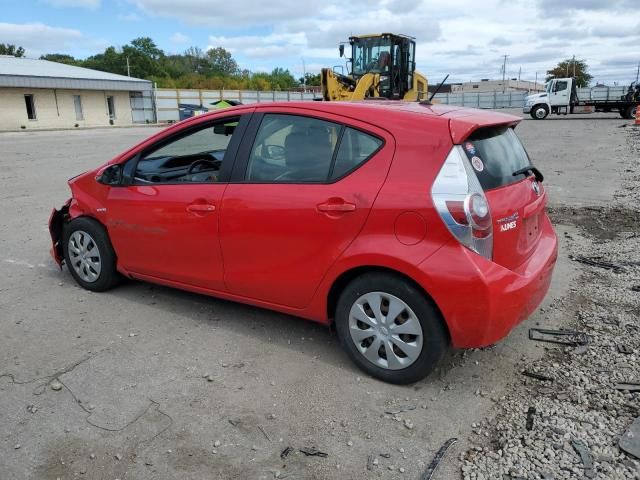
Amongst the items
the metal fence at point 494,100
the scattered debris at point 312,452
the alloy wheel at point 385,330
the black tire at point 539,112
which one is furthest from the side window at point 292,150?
the metal fence at point 494,100

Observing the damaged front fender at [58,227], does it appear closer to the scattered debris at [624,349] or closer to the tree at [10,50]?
the scattered debris at [624,349]

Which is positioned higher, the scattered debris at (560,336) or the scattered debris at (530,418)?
the scattered debris at (560,336)

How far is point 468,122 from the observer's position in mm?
3127

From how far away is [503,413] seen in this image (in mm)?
2994

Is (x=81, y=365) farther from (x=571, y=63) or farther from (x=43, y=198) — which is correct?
(x=571, y=63)

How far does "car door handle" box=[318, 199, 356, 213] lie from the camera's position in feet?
10.6

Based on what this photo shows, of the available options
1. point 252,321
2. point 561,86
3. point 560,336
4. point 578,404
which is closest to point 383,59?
point 252,321

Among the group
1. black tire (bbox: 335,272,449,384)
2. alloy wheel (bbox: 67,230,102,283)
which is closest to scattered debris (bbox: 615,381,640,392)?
black tire (bbox: 335,272,449,384)

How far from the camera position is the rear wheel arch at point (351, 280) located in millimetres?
3068

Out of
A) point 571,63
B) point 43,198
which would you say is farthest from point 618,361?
point 571,63

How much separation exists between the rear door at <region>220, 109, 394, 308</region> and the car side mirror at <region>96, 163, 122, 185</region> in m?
1.27

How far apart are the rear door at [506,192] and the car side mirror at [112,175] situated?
289 centimetres

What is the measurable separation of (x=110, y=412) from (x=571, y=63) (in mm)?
111895

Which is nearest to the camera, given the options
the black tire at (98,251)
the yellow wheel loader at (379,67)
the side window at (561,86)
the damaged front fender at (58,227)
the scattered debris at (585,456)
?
the scattered debris at (585,456)
